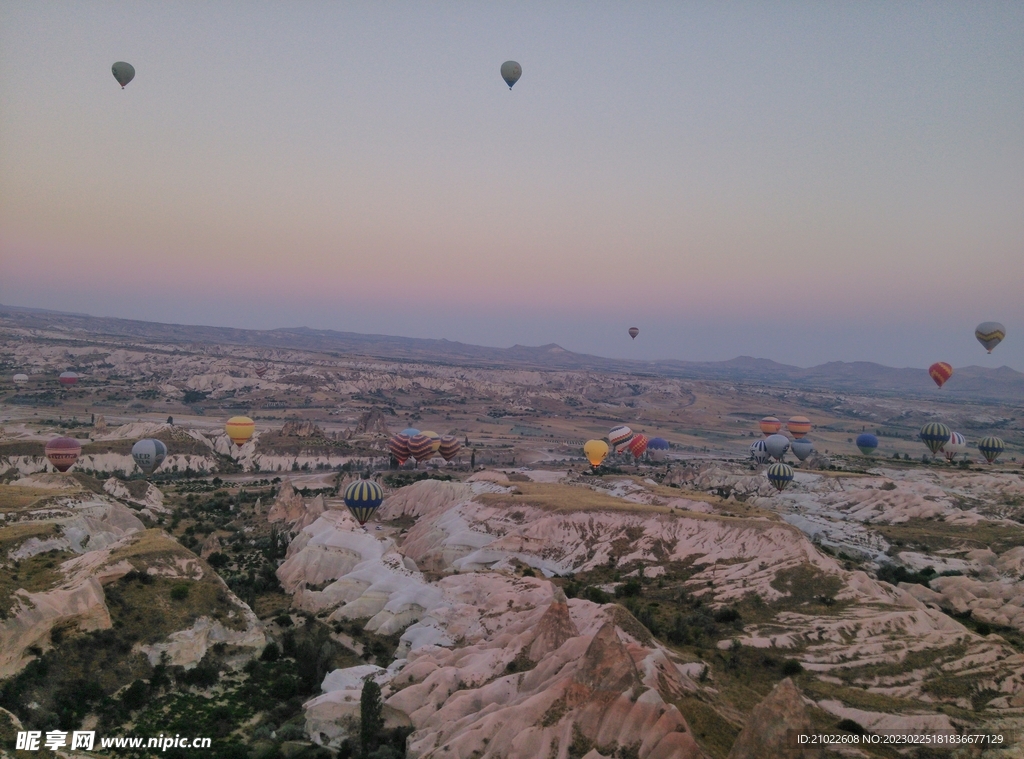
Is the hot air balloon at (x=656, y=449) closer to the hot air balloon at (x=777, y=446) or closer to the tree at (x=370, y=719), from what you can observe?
the hot air balloon at (x=777, y=446)

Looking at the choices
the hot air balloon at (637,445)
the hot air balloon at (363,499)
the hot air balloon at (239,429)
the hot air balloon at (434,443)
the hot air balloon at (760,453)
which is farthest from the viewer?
the hot air balloon at (760,453)

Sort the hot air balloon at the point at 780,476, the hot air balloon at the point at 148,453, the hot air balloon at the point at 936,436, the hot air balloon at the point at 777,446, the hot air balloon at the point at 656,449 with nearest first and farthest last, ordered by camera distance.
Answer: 1. the hot air balloon at the point at 780,476
2. the hot air balloon at the point at 148,453
3. the hot air balloon at the point at 936,436
4. the hot air balloon at the point at 777,446
5. the hot air balloon at the point at 656,449

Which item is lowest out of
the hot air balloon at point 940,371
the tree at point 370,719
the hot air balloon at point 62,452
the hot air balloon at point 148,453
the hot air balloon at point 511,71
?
the hot air balloon at point 148,453

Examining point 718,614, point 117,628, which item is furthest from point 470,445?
point 117,628

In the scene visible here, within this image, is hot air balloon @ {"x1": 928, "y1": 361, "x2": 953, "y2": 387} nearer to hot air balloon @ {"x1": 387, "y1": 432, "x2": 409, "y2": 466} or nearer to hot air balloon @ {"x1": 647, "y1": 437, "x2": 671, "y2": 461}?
hot air balloon @ {"x1": 647, "y1": 437, "x2": 671, "y2": 461}

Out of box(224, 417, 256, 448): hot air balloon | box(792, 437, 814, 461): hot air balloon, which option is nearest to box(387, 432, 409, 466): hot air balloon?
box(224, 417, 256, 448): hot air balloon

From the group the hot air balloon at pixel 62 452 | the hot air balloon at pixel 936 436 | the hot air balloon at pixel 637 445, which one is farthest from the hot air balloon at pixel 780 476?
the hot air balloon at pixel 62 452
